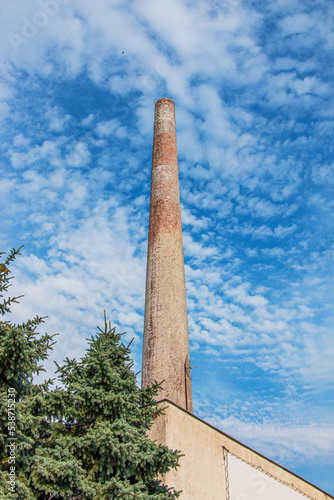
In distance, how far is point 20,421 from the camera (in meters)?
5.60

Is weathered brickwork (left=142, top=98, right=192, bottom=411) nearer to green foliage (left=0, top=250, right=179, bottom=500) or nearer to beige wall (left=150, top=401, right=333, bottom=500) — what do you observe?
beige wall (left=150, top=401, right=333, bottom=500)

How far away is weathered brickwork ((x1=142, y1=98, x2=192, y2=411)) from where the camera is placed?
11789 millimetres

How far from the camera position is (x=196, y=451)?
8.68m

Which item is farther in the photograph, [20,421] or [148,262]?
[148,262]

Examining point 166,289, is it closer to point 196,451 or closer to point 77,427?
point 196,451

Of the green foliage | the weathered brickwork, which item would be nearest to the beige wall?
the green foliage

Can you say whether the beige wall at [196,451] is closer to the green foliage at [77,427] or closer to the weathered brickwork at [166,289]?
the green foliage at [77,427]

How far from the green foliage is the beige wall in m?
1.19

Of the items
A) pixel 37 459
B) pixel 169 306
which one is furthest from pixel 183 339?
pixel 37 459

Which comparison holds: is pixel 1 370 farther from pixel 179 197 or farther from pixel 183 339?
pixel 179 197

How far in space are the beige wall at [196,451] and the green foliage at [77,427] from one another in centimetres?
119

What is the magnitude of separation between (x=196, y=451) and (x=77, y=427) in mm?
2830

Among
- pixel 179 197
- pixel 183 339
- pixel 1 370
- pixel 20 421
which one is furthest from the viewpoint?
pixel 179 197

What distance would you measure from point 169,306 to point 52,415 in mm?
6715
